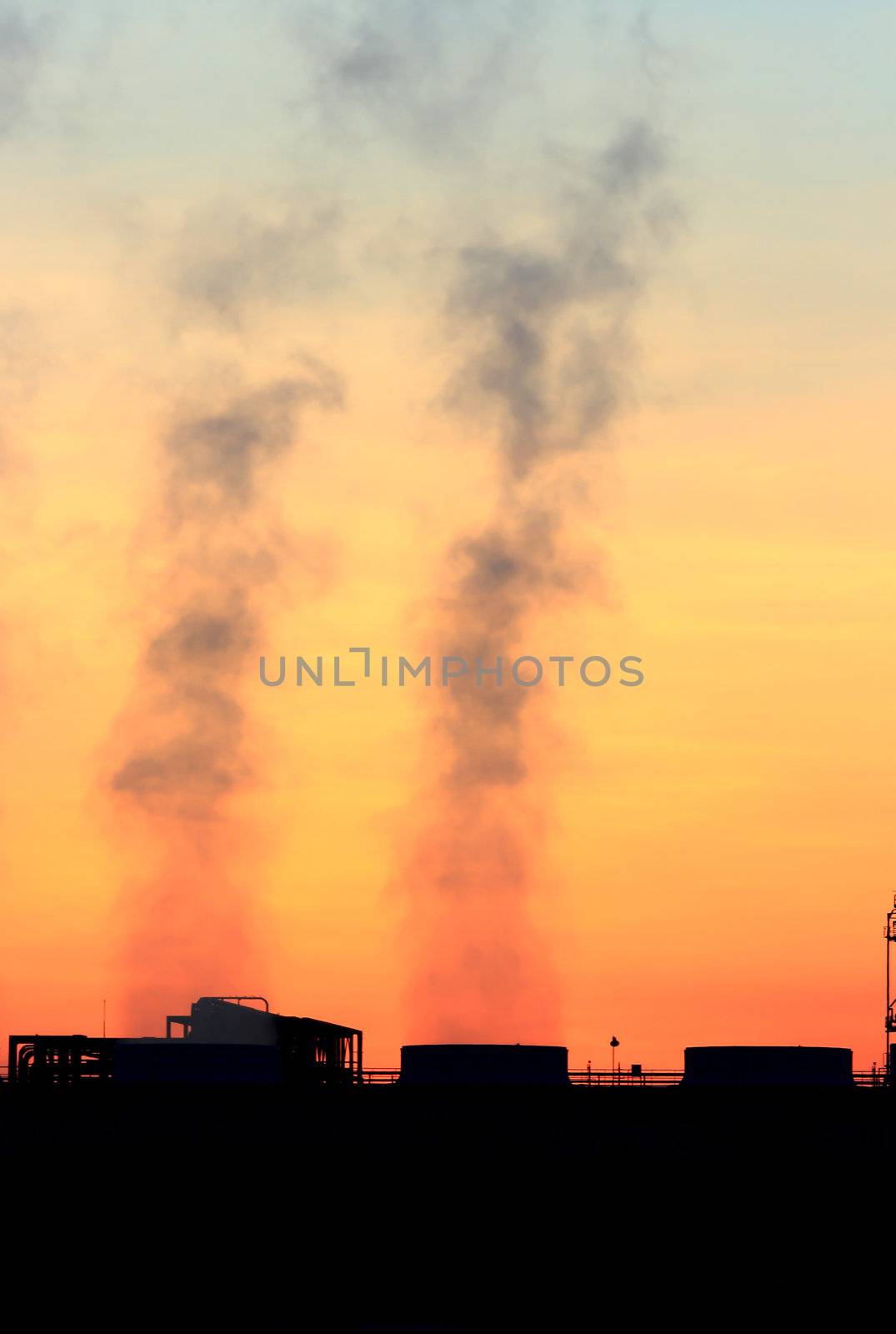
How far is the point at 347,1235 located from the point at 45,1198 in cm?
750

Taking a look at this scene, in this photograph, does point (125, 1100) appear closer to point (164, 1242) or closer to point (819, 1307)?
point (164, 1242)

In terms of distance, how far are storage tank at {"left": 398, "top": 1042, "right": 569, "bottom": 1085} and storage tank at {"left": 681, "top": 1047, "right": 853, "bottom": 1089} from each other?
13.6ft

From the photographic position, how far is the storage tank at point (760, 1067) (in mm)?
60281

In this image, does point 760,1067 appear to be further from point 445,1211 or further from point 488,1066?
point 445,1211

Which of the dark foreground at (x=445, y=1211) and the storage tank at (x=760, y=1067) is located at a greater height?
the storage tank at (x=760, y=1067)

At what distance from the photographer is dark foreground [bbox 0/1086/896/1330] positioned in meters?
46.2

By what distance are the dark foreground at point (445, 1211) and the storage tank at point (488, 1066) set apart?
1161 centimetres

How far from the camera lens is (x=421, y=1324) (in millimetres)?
46000

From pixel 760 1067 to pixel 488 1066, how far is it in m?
8.60

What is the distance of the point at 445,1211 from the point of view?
4691cm

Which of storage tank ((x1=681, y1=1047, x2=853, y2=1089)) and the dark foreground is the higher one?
storage tank ((x1=681, y1=1047, x2=853, y2=1089))

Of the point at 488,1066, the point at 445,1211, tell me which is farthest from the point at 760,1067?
the point at 445,1211

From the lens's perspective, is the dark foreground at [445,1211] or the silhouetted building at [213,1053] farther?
the silhouetted building at [213,1053]

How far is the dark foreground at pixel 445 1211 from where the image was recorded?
4616 centimetres
